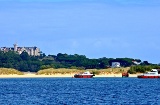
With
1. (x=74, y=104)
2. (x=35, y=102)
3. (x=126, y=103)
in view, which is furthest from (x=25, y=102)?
(x=126, y=103)

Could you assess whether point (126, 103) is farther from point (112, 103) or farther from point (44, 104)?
point (44, 104)

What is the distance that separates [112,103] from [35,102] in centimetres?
1041

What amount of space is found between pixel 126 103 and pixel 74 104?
271 inches

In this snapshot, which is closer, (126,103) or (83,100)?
(126,103)

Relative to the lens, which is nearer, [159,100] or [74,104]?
[74,104]

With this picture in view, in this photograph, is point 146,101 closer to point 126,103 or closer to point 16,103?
point 126,103

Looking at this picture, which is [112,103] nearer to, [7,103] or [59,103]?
[59,103]

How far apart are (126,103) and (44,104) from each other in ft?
35.4

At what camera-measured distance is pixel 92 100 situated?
8512 centimetres

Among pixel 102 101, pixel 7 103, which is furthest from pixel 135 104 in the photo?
pixel 7 103

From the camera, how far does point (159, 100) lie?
84062 mm

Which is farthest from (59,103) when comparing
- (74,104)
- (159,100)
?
(159,100)

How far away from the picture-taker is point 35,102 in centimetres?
8112

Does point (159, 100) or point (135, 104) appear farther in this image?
point (159, 100)
